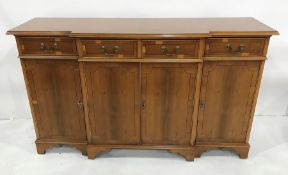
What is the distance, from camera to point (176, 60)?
5.63ft

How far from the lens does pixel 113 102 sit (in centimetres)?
190

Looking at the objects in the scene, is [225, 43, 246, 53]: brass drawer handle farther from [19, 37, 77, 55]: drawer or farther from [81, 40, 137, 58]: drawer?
[19, 37, 77, 55]: drawer

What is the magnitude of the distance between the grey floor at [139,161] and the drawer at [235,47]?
33.8 inches

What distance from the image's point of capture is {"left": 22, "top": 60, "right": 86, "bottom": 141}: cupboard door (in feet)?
5.99

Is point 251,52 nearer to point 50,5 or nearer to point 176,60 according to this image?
point 176,60

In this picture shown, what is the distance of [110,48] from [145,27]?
0.28 metres

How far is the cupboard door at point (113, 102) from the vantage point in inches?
70.3

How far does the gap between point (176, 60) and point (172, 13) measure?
66 centimetres

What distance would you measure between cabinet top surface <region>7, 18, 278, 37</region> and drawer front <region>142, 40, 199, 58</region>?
61 mm

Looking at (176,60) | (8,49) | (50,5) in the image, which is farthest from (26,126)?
(176,60)

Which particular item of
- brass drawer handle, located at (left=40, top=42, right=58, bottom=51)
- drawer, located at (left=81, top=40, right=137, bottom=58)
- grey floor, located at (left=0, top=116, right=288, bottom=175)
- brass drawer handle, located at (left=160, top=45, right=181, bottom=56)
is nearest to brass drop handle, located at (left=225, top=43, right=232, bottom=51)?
brass drawer handle, located at (left=160, top=45, right=181, bottom=56)

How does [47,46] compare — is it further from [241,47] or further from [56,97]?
[241,47]

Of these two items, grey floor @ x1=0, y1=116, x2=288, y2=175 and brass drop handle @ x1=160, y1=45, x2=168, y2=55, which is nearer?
brass drop handle @ x1=160, y1=45, x2=168, y2=55

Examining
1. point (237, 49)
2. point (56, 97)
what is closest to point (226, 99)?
point (237, 49)
